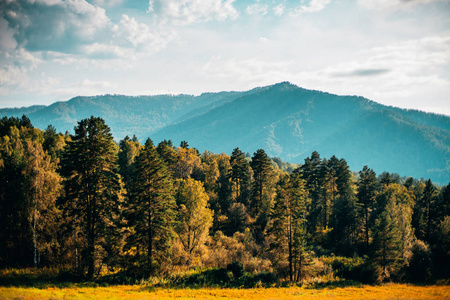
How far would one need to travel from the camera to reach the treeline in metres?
27.3

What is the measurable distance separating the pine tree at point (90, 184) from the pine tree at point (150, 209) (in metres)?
2.57

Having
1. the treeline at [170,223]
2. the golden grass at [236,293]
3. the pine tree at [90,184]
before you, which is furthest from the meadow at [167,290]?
the pine tree at [90,184]

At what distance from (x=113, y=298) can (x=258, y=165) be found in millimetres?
39574

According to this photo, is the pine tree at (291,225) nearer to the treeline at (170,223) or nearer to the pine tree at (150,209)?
the treeline at (170,223)

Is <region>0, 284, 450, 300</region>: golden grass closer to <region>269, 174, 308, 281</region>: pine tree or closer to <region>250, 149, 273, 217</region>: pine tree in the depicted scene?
<region>269, 174, 308, 281</region>: pine tree

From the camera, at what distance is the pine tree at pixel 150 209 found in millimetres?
29188

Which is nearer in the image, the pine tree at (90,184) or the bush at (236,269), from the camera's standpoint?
the pine tree at (90,184)

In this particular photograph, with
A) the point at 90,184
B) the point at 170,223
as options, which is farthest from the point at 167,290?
the point at 90,184

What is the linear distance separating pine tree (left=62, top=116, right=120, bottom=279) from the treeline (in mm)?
102

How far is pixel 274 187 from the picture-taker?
6069 cm

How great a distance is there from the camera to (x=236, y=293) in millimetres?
28547

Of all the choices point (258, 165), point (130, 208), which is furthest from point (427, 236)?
point (130, 208)

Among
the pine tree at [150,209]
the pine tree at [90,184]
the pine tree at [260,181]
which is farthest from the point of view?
the pine tree at [260,181]

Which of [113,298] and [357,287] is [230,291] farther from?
[357,287]
